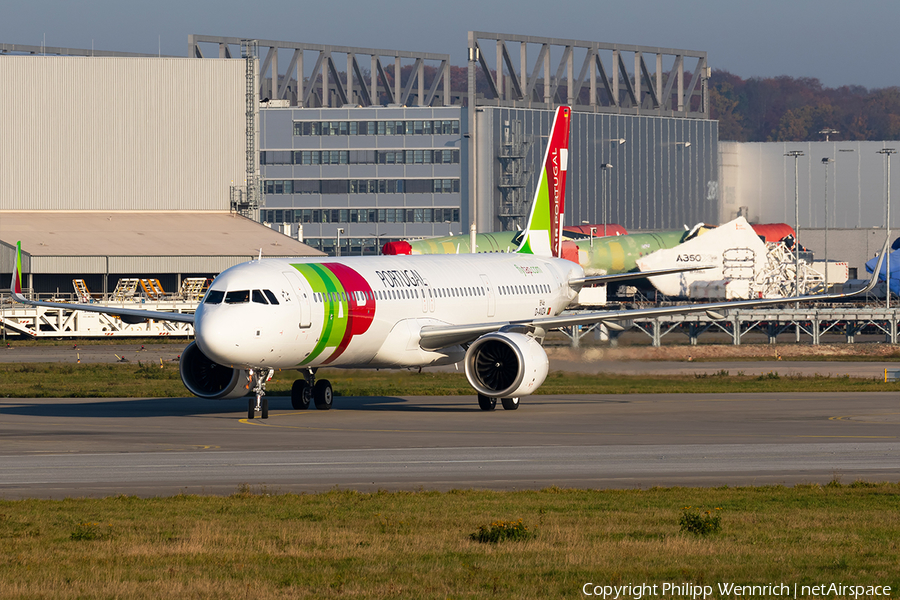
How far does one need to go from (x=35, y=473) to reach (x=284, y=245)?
282 ft

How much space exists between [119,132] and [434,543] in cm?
10212

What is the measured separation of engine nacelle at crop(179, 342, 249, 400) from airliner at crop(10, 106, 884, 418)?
0.10ft

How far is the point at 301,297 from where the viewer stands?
35.6 meters

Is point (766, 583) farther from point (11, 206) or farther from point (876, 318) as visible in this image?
point (11, 206)

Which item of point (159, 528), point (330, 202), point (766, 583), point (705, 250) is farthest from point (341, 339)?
point (330, 202)

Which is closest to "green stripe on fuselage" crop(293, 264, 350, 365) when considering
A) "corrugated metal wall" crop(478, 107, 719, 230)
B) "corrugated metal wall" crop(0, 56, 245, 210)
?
"corrugated metal wall" crop(0, 56, 245, 210)

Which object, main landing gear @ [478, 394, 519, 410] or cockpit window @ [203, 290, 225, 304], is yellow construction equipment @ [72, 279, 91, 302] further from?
cockpit window @ [203, 290, 225, 304]

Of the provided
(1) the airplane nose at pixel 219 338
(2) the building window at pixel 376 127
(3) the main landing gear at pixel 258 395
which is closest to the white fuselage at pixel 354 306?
(1) the airplane nose at pixel 219 338

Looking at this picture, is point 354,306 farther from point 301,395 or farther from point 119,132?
point 119,132

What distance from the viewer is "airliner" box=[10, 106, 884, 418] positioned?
113 ft

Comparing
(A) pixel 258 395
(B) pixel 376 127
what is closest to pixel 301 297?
(A) pixel 258 395

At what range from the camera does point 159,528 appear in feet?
58.3

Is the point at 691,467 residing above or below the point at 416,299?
below

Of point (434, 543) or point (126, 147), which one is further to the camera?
point (126, 147)
